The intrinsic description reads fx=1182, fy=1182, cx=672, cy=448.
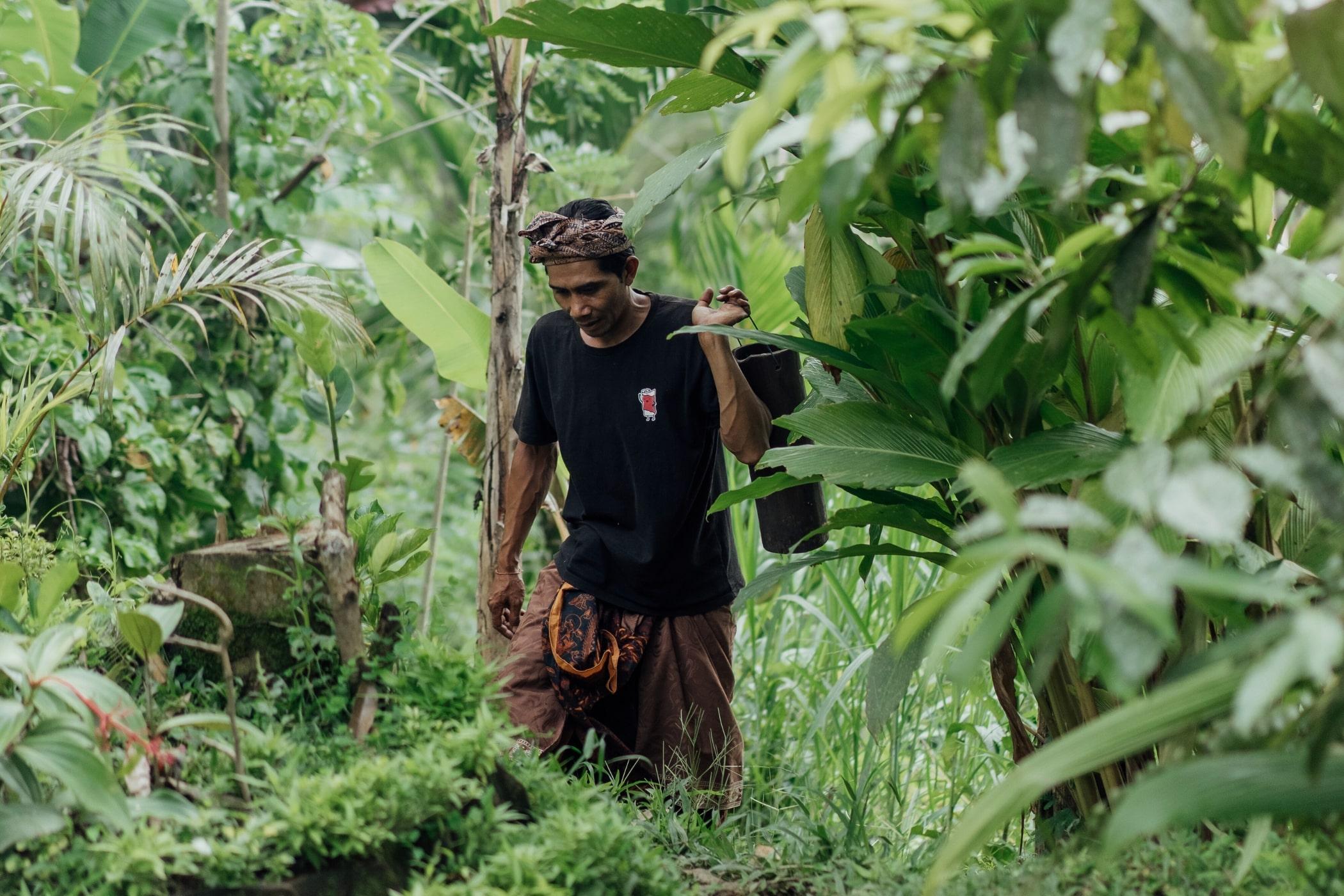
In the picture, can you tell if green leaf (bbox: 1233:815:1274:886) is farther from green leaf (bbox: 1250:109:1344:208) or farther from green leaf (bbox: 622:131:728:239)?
green leaf (bbox: 622:131:728:239)

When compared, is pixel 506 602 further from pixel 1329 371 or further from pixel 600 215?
pixel 1329 371

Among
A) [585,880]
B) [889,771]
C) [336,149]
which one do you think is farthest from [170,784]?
[336,149]

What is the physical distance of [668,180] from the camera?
233 cm

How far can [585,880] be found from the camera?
173cm

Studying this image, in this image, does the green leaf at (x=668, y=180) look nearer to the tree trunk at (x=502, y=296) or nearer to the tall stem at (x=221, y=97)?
the tree trunk at (x=502, y=296)

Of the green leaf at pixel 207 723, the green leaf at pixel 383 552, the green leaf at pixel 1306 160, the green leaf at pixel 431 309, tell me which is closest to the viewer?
the green leaf at pixel 1306 160

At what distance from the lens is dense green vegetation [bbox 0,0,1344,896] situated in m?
1.16

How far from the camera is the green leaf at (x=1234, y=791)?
1169 mm

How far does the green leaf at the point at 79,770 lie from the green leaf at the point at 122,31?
3.43 m

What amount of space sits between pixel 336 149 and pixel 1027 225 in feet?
10.6

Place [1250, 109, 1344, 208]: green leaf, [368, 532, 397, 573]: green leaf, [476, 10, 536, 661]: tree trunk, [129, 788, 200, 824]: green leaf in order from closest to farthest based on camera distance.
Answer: [1250, 109, 1344, 208]: green leaf, [129, 788, 200, 824]: green leaf, [368, 532, 397, 573]: green leaf, [476, 10, 536, 661]: tree trunk

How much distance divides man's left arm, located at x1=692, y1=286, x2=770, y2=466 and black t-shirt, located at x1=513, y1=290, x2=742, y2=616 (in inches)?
5.0

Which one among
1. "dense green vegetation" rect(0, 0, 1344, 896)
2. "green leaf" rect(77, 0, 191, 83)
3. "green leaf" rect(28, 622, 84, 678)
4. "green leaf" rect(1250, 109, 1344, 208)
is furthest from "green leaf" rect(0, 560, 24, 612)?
"green leaf" rect(77, 0, 191, 83)

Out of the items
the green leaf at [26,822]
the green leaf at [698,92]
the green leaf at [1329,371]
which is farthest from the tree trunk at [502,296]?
the green leaf at [1329,371]
